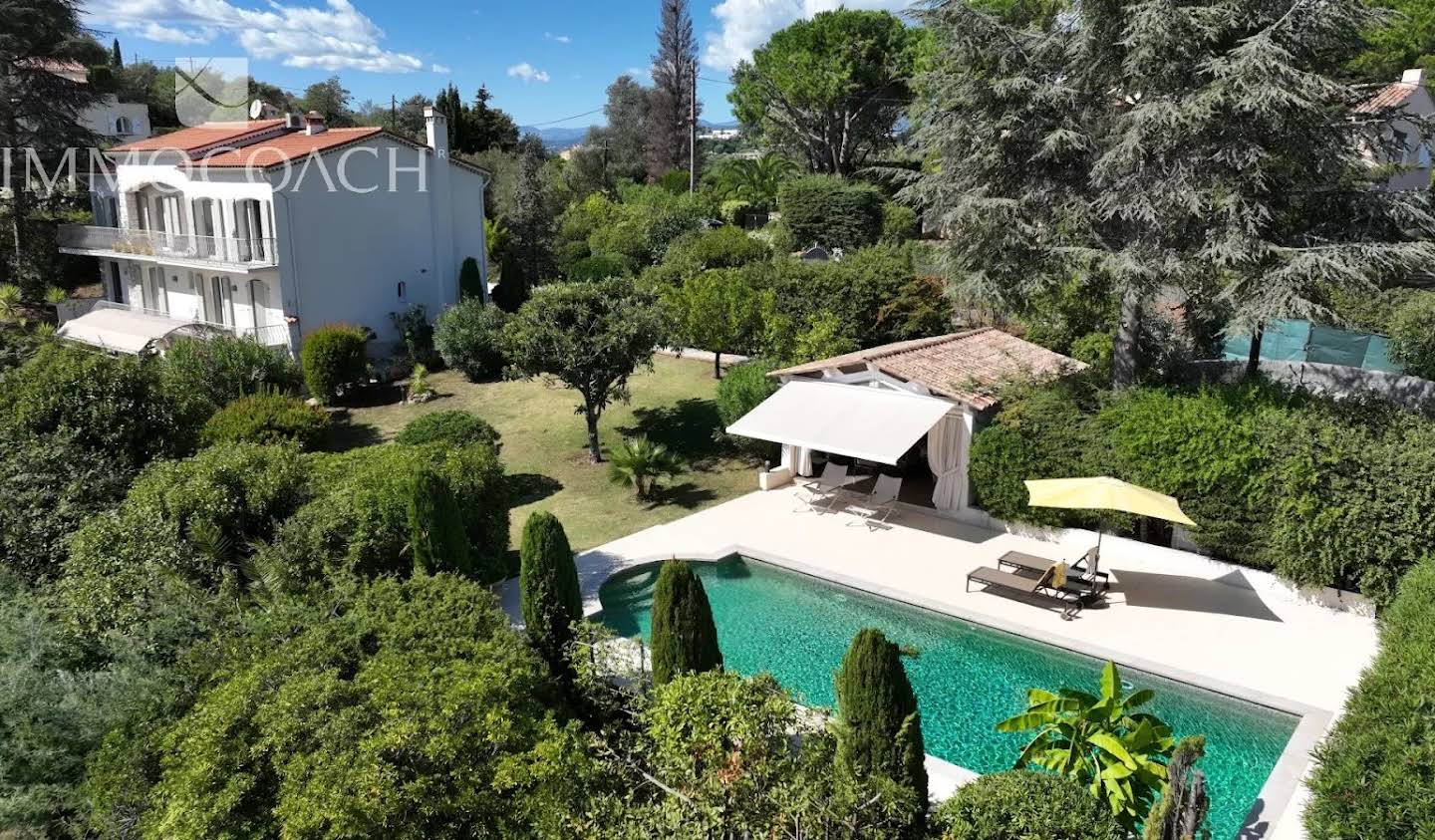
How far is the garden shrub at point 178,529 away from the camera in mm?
14406

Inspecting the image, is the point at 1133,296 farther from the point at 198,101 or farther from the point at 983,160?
the point at 198,101

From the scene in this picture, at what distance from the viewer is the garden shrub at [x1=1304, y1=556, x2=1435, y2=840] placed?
866 centimetres

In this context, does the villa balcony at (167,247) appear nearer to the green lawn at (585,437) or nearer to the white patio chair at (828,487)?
the green lawn at (585,437)

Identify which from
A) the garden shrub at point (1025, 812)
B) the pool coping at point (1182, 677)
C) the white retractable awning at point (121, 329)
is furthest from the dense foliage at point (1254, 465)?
the white retractable awning at point (121, 329)

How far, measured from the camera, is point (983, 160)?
75.7 feet

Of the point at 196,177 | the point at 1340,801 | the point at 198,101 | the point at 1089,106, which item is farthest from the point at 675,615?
the point at 198,101

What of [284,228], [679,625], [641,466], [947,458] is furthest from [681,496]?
[284,228]

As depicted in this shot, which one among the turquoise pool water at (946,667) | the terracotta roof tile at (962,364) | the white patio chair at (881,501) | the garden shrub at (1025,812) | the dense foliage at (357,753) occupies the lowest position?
the turquoise pool water at (946,667)

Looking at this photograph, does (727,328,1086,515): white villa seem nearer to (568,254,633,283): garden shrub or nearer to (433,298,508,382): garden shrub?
(433,298,508,382): garden shrub

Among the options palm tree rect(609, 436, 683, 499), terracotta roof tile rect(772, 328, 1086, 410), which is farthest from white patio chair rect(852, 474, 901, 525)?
palm tree rect(609, 436, 683, 499)

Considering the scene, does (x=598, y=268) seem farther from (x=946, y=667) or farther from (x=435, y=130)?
(x=946, y=667)

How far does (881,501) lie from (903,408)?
8.92 ft

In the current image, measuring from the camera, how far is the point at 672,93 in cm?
9319

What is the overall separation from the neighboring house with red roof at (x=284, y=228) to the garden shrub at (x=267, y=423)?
1053cm
